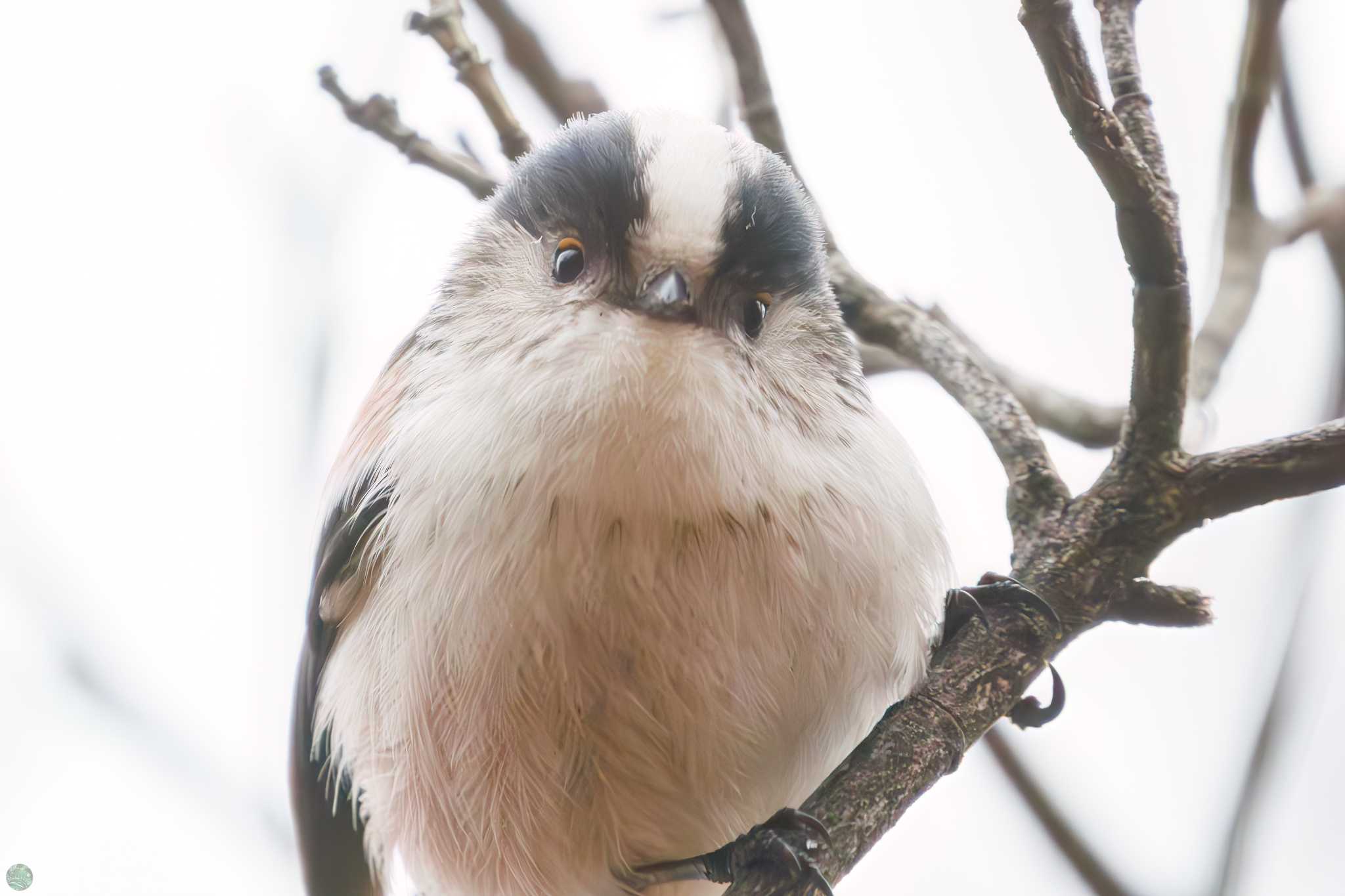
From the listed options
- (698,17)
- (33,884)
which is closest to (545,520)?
(33,884)

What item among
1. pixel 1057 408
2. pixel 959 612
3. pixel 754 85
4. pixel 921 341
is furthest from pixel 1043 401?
pixel 754 85

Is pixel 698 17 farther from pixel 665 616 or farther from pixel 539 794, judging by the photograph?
pixel 539 794

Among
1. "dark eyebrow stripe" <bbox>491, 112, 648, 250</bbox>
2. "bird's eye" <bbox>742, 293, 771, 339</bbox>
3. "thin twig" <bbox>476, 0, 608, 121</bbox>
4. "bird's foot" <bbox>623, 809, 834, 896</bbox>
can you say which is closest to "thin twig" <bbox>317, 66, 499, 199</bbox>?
"thin twig" <bbox>476, 0, 608, 121</bbox>

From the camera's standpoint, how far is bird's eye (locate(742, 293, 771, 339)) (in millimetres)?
1064

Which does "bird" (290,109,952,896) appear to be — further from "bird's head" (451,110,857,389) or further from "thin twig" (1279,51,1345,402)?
"thin twig" (1279,51,1345,402)

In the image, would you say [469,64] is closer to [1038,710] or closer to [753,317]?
[753,317]

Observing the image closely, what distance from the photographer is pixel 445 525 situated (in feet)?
3.47

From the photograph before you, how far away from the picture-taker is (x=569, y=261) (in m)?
1.08

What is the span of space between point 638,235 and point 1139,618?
2.00ft

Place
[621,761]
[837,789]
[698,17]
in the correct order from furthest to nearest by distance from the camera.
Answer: [698,17] < [621,761] < [837,789]

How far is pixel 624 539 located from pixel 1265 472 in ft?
1.81

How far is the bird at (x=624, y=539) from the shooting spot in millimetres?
981

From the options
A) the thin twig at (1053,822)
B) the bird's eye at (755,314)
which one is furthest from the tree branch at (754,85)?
the thin twig at (1053,822)

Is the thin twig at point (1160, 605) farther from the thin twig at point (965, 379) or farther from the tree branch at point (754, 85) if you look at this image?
the tree branch at point (754, 85)
